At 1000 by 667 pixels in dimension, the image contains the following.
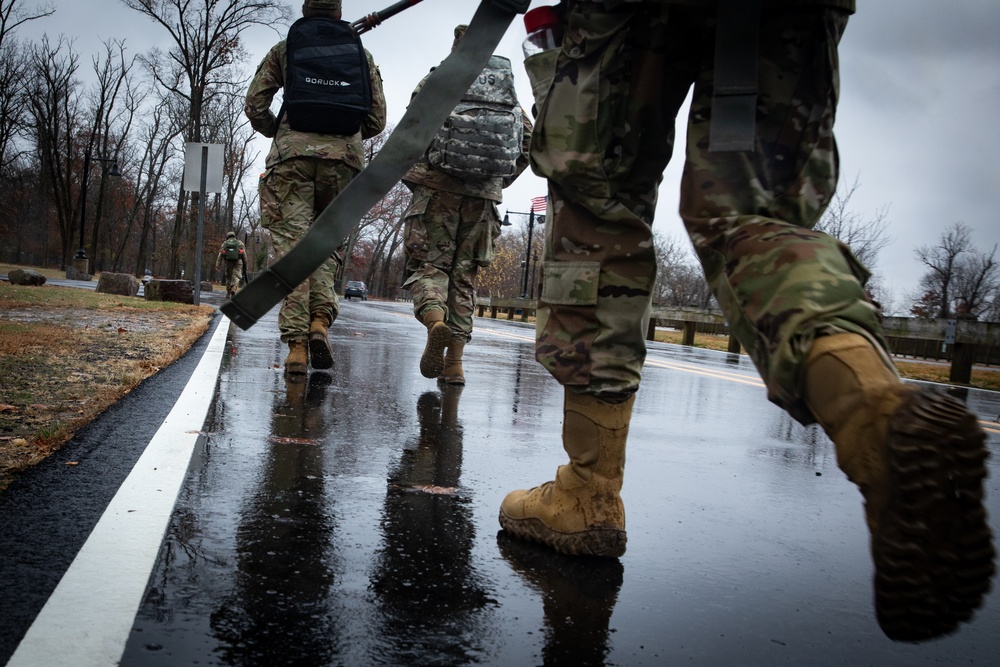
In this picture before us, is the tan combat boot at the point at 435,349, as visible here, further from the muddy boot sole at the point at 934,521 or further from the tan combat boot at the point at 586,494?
the muddy boot sole at the point at 934,521

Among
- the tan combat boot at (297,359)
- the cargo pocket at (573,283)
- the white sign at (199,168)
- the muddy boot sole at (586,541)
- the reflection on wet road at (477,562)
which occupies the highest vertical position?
the white sign at (199,168)

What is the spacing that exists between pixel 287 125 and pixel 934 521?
5.49 m

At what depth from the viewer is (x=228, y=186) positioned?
179 feet

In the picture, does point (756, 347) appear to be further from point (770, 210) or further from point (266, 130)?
point (266, 130)

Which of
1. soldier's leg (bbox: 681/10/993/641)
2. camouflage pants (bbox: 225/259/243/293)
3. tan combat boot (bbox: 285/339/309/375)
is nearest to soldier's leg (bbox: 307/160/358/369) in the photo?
tan combat boot (bbox: 285/339/309/375)

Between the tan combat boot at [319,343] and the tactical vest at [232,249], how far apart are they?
2254cm

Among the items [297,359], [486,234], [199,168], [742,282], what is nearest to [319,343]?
[297,359]

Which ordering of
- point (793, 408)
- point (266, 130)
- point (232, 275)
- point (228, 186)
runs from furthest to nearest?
point (228, 186) → point (232, 275) → point (266, 130) → point (793, 408)

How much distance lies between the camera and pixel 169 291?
15539mm

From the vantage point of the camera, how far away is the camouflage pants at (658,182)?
1649mm

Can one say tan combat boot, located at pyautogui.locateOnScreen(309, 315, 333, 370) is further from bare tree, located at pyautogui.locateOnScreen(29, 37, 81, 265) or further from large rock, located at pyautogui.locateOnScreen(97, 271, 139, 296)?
bare tree, located at pyautogui.locateOnScreen(29, 37, 81, 265)

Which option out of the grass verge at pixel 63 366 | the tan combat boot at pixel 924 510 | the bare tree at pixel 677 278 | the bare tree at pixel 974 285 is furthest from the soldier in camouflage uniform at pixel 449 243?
the bare tree at pixel 677 278

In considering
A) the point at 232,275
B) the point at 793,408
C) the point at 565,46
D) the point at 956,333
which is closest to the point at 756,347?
the point at 793,408

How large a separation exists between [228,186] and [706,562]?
55924 millimetres
